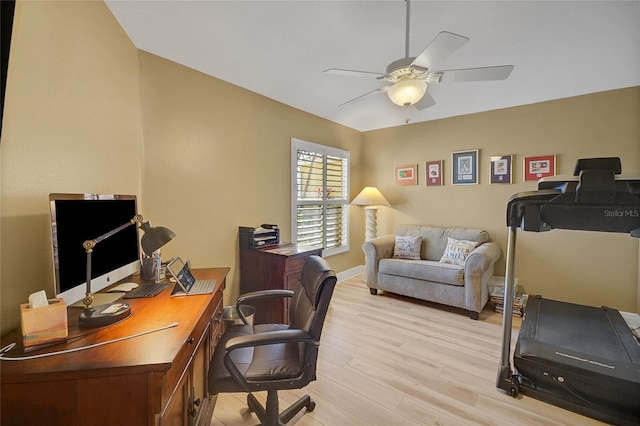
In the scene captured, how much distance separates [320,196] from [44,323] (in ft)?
10.5

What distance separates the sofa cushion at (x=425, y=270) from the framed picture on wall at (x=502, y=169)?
1364mm

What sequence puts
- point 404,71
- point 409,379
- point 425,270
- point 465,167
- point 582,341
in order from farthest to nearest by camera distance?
point 465,167, point 425,270, point 409,379, point 582,341, point 404,71

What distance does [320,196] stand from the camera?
3.91 m

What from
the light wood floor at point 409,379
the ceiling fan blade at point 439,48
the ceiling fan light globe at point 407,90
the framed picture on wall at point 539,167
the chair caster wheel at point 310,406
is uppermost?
the ceiling fan blade at point 439,48

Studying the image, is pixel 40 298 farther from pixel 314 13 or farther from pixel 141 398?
pixel 314 13

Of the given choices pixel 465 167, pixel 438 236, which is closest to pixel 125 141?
pixel 438 236

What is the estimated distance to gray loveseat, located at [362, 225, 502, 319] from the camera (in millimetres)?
2896

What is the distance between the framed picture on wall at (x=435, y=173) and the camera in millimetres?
3922

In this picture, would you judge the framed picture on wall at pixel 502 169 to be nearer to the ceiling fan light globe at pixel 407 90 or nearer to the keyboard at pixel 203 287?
the ceiling fan light globe at pixel 407 90

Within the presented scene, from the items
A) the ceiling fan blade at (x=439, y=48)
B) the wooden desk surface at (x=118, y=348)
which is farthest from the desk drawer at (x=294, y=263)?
the ceiling fan blade at (x=439, y=48)

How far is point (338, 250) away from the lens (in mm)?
4219

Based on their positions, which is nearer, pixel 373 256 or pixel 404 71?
pixel 404 71

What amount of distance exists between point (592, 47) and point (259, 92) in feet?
9.85

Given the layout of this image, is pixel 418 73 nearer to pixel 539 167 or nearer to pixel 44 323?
pixel 44 323
